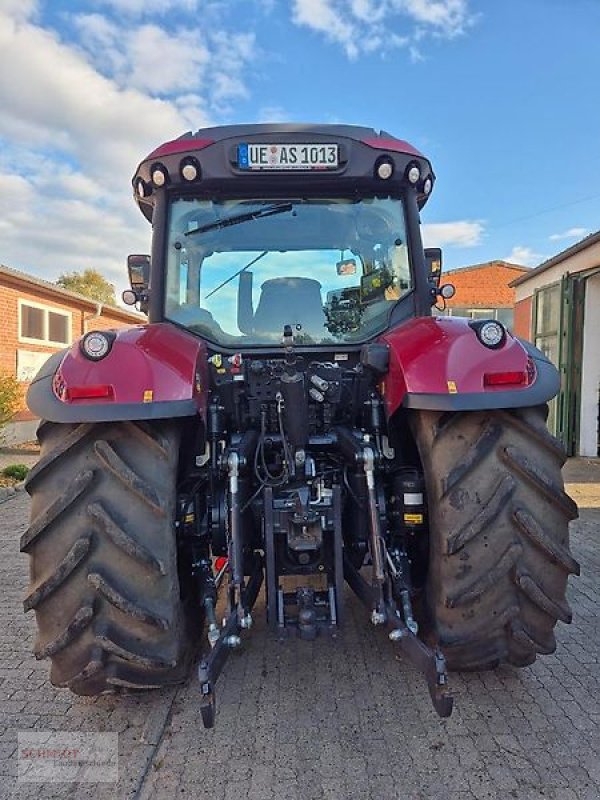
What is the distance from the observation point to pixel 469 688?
8.80 feet

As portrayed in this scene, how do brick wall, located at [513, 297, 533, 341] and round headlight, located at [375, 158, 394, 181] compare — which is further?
brick wall, located at [513, 297, 533, 341]

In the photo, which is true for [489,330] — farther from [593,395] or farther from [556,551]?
[593,395]

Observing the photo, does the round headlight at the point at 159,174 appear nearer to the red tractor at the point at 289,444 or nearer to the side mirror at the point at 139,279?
the red tractor at the point at 289,444

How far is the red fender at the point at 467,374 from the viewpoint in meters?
2.31

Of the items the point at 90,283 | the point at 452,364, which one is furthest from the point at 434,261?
the point at 90,283

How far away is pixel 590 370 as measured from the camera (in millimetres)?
9352

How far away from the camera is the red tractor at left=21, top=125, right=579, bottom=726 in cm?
228

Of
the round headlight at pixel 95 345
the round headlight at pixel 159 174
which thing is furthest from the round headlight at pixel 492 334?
the round headlight at pixel 159 174

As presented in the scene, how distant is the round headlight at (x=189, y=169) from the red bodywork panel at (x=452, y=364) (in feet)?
4.48

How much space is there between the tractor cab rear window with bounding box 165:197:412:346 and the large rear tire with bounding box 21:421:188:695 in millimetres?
1083

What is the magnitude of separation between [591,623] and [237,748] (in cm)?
226

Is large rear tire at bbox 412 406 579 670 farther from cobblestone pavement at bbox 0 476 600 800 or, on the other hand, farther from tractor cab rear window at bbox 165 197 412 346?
tractor cab rear window at bbox 165 197 412 346

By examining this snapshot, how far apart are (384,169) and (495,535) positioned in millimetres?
1874

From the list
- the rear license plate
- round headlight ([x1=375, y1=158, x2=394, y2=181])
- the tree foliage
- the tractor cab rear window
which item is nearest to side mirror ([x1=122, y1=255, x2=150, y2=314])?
the tractor cab rear window
